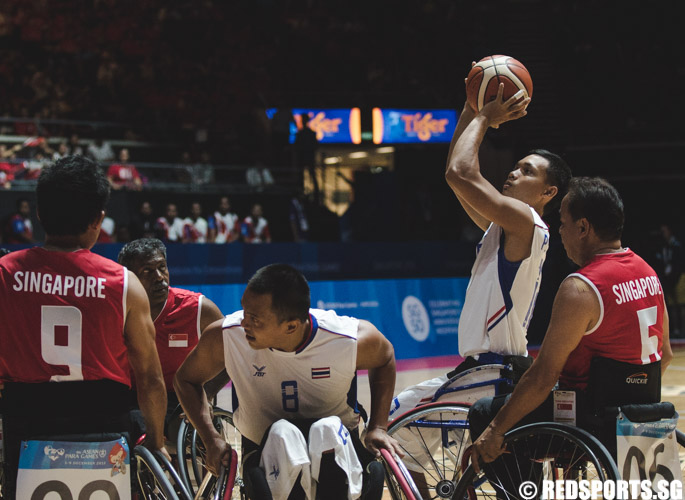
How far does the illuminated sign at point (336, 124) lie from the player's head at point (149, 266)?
14.2 metres

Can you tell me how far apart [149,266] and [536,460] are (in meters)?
2.50

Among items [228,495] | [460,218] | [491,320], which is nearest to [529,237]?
[491,320]

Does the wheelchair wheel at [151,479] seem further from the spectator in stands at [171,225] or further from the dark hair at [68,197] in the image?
the spectator in stands at [171,225]

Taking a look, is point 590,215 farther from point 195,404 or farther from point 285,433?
point 195,404

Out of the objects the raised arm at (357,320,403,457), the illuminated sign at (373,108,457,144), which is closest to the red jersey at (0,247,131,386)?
the raised arm at (357,320,403,457)

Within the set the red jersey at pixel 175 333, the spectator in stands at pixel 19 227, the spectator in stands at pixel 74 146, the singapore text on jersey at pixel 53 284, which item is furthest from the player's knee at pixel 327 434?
the spectator in stands at pixel 74 146

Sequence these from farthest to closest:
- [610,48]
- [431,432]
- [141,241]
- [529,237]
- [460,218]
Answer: [610,48] → [460,218] → [141,241] → [431,432] → [529,237]

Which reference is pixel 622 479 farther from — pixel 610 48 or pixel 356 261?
pixel 610 48

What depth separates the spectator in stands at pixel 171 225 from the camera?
42.5 feet

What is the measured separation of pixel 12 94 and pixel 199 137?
3.89 metres

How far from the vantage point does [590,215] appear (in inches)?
125

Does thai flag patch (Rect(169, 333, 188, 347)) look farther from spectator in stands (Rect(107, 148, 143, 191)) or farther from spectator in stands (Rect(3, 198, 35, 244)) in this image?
spectator in stands (Rect(107, 148, 143, 191))

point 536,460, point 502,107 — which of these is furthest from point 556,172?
point 536,460

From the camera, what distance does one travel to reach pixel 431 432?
3926mm
